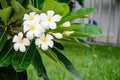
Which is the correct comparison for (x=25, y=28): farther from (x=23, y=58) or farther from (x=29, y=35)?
(x=23, y=58)

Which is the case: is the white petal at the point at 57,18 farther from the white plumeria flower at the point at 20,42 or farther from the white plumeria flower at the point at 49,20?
the white plumeria flower at the point at 20,42

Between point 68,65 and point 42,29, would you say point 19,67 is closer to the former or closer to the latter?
point 42,29

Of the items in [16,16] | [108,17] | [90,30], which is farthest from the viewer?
[108,17]

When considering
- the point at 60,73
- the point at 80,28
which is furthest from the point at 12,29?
the point at 60,73

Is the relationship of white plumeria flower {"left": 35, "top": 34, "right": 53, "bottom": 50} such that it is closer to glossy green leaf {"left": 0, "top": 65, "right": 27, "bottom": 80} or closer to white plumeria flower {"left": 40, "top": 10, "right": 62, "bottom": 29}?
white plumeria flower {"left": 40, "top": 10, "right": 62, "bottom": 29}

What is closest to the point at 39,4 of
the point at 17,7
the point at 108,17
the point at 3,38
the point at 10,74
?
the point at 17,7
